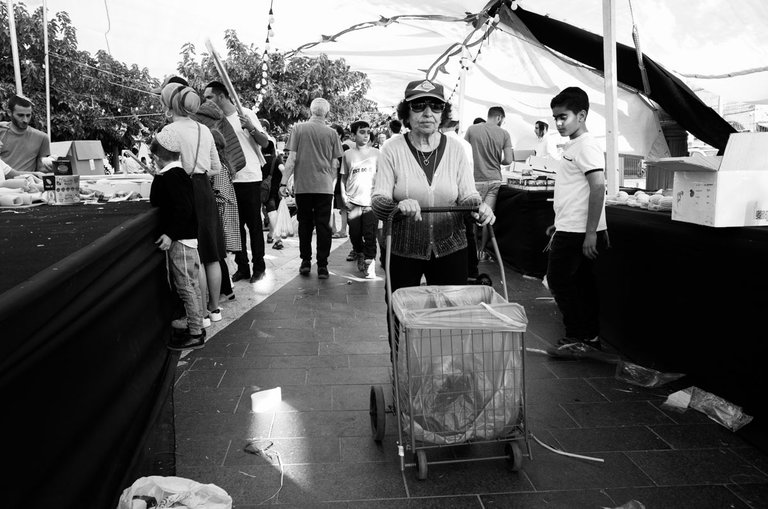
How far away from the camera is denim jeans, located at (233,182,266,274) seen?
21.7 ft

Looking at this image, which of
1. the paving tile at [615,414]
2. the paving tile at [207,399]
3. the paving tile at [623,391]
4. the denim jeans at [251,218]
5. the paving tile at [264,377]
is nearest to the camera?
the paving tile at [615,414]

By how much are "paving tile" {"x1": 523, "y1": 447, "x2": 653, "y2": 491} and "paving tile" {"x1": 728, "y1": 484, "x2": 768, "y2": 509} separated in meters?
0.37

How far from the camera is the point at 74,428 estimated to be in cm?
202

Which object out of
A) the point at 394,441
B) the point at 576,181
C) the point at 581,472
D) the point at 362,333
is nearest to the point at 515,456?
the point at 581,472

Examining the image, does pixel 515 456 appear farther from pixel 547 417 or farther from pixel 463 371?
pixel 547 417

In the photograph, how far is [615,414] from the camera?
141 inches

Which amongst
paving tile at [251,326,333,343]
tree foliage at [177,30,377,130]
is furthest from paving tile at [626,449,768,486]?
tree foliage at [177,30,377,130]

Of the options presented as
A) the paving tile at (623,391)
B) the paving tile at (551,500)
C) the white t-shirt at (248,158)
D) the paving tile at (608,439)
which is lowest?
the paving tile at (551,500)

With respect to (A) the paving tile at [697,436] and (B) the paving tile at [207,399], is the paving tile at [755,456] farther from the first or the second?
(B) the paving tile at [207,399]

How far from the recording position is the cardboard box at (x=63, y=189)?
4.38m

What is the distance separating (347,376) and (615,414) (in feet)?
5.79

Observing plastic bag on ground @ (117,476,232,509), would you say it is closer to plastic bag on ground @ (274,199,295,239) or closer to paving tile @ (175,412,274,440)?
paving tile @ (175,412,274,440)

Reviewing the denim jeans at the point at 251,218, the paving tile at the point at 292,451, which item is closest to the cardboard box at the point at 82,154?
the denim jeans at the point at 251,218

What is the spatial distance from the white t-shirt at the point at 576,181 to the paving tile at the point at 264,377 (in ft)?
7.30
